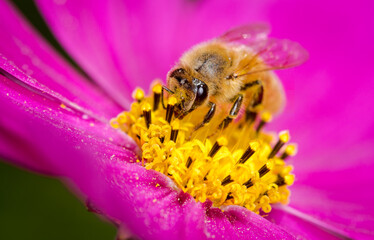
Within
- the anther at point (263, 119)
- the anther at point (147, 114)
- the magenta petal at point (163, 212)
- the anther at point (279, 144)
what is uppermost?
the anther at point (263, 119)

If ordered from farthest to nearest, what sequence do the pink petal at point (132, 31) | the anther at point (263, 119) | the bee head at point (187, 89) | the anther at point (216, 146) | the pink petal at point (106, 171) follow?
the pink petal at point (132, 31) < the anther at point (263, 119) < the anther at point (216, 146) < the bee head at point (187, 89) < the pink petal at point (106, 171)

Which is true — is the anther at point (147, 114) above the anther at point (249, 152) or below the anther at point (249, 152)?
above

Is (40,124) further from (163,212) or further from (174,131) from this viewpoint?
(174,131)

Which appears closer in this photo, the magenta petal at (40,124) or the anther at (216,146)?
the magenta petal at (40,124)

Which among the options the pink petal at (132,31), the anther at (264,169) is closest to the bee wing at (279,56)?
the anther at (264,169)

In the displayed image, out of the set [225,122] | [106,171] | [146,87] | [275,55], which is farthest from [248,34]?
[106,171]

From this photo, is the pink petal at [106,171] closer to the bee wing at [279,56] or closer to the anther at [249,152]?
the anther at [249,152]

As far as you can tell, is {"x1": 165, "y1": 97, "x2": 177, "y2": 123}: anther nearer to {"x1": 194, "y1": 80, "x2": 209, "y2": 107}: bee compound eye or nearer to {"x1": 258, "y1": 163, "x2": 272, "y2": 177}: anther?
{"x1": 194, "y1": 80, "x2": 209, "y2": 107}: bee compound eye

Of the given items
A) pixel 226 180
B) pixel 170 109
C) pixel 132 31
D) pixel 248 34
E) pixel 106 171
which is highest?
pixel 132 31
